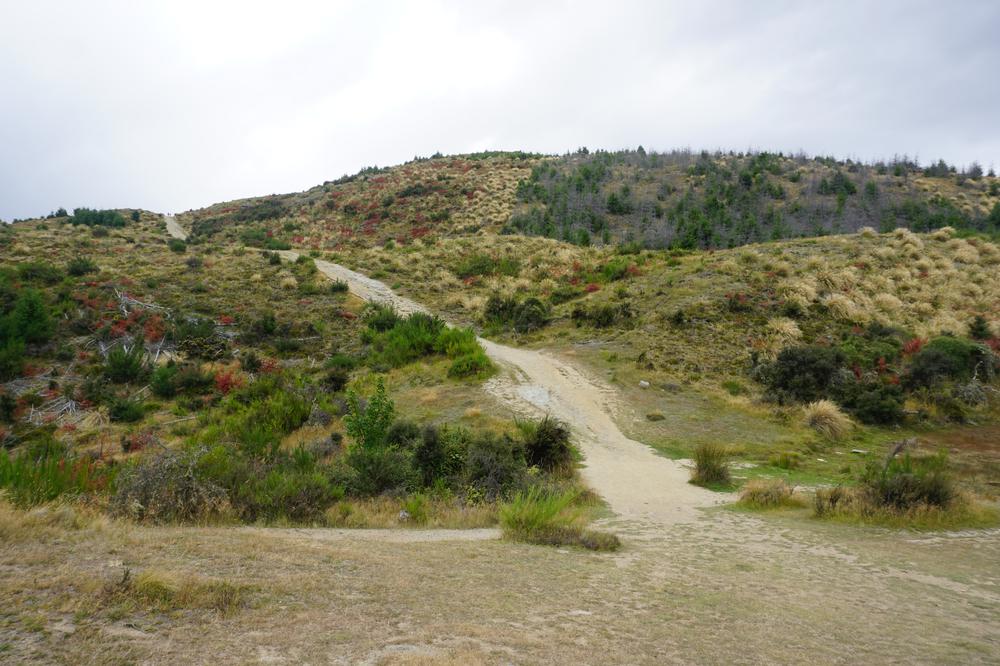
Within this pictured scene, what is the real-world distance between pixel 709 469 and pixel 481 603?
7936 millimetres

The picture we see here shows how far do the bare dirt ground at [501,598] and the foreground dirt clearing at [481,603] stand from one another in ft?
0.05

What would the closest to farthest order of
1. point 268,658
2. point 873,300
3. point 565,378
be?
point 268,658
point 565,378
point 873,300

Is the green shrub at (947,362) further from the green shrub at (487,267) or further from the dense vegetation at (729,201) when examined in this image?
the dense vegetation at (729,201)

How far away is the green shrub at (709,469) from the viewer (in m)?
10.6

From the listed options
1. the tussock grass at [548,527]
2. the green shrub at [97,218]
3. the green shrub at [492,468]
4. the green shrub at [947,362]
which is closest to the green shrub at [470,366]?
the green shrub at [492,468]

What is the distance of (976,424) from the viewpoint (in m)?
14.7

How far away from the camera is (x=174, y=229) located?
192 ft

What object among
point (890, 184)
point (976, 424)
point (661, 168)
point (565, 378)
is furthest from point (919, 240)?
point (661, 168)

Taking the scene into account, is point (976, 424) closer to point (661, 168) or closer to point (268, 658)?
point (268, 658)

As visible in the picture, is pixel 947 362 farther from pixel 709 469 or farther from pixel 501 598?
pixel 501 598

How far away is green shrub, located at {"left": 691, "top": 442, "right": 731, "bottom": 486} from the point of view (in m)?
10.6

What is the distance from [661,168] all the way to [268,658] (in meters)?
67.7

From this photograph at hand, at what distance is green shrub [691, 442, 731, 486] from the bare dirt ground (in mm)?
3336

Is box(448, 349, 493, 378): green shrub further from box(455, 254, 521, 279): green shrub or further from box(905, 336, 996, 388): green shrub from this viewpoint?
box(455, 254, 521, 279): green shrub
